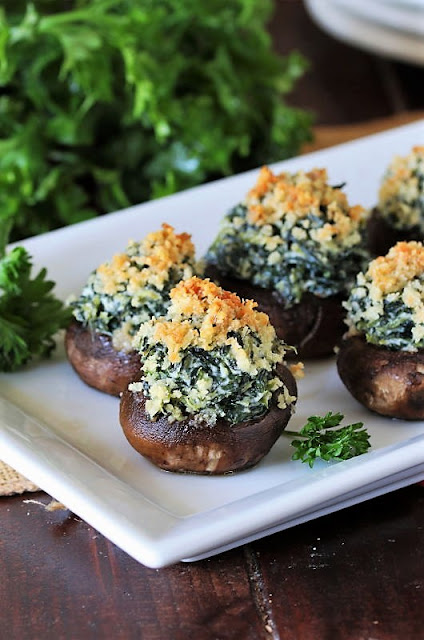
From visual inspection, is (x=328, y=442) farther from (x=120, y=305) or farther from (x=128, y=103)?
(x=128, y=103)

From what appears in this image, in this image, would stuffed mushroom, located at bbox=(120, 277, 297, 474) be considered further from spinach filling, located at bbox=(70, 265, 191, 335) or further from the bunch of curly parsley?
the bunch of curly parsley

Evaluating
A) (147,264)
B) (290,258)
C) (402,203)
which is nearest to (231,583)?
(147,264)

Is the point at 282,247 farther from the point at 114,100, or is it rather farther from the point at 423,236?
the point at 114,100

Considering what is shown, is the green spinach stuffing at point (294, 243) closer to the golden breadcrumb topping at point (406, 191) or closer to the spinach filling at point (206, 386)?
the golden breadcrumb topping at point (406, 191)

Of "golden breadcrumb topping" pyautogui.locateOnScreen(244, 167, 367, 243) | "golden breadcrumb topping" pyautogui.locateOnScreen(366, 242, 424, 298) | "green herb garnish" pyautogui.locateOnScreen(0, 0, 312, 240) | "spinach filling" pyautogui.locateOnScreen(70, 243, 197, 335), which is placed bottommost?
"green herb garnish" pyautogui.locateOnScreen(0, 0, 312, 240)

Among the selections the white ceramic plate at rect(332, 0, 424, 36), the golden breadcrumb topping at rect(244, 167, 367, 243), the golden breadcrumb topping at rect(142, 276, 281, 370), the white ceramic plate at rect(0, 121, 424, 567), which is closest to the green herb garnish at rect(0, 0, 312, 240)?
the white ceramic plate at rect(332, 0, 424, 36)

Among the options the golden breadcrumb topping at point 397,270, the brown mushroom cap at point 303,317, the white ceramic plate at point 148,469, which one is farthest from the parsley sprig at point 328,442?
the brown mushroom cap at point 303,317

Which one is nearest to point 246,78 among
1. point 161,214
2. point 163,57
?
point 163,57

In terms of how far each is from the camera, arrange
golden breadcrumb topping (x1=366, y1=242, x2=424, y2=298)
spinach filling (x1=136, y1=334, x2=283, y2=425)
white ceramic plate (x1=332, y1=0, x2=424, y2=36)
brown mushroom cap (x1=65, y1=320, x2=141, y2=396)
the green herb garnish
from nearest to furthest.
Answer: spinach filling (x1=136, y1=334, x2=283, y2=425)
golden breadcrumb topping (x1=366, y1=242, x2=424, y2=298)
brown mushroom cap (x1=65, y1=320, x2=141, y2=396)
the green herb garnish
white ceramic plate (x1=332, y1=0, x2=424, y2=36)
